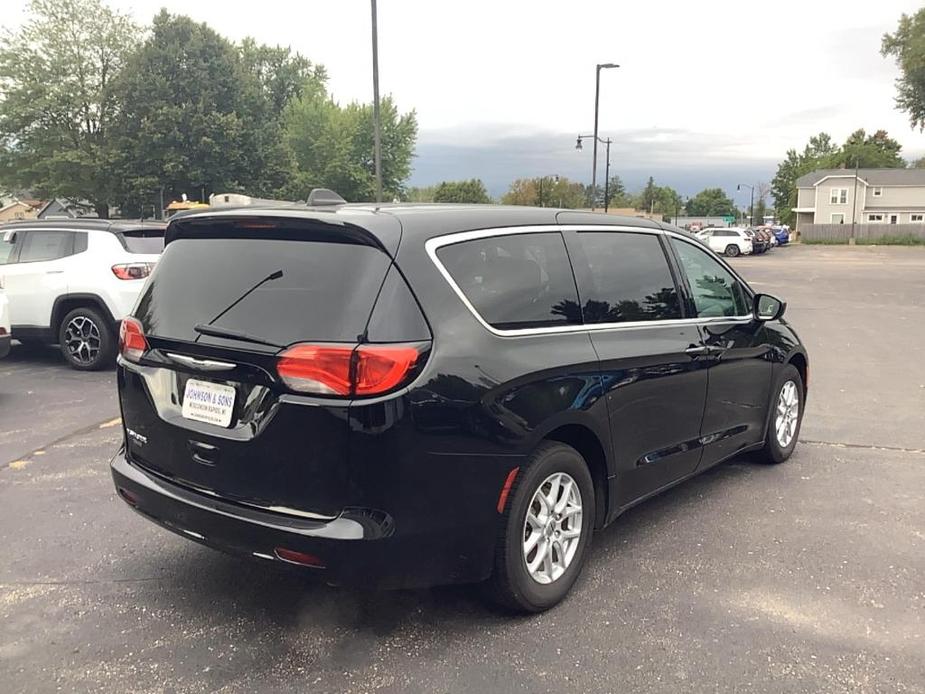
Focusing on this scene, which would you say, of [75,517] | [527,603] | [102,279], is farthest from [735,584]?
[102,279]

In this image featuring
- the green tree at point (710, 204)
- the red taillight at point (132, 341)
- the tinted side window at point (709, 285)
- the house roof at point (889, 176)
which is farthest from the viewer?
the green tree at point (710, 204)

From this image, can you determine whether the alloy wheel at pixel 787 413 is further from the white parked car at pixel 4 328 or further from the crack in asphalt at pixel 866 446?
the white parked car at pixel 4 328

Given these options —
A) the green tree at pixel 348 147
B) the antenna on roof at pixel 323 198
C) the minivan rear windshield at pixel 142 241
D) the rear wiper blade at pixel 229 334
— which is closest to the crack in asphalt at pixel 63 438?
the minivan rear windshield at pixel 142 241

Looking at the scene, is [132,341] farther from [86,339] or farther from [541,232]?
[86,339]

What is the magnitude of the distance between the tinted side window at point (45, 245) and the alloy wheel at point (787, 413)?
302 inches

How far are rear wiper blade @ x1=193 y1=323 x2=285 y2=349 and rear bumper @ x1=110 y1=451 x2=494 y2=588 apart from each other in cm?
63

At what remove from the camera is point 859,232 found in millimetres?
66125

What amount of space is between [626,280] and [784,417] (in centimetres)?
224

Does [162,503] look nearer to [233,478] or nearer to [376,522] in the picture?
[233,478]

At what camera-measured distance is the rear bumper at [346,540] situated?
8.87 feet

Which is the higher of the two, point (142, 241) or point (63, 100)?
point (63, 100)

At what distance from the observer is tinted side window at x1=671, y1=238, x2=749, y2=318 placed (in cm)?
439

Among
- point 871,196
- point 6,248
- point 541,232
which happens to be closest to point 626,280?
point 541,232

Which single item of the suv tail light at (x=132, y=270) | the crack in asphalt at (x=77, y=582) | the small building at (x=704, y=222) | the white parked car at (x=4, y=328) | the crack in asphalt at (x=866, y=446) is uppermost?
the small building at (x=704, y=222)
